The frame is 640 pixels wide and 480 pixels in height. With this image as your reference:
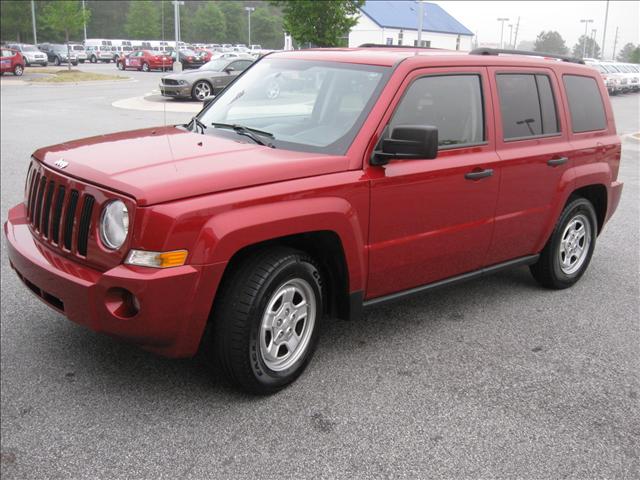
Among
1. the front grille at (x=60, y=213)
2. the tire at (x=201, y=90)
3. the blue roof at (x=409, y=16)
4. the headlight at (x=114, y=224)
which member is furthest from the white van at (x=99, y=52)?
the headlight at (x=114, y=224)

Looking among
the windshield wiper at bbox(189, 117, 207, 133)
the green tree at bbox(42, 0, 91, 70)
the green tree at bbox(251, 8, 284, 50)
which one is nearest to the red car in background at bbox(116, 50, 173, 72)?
the green tree at bbox(42, 0, 91, 70)

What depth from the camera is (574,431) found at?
3.51 m

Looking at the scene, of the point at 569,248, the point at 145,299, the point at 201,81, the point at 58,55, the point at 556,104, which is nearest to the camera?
the point at 145,299

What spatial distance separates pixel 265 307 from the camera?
3.61 m

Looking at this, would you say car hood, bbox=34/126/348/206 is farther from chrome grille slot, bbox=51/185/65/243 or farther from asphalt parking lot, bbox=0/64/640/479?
asphalt parking lot, bbox=0/64/640/479

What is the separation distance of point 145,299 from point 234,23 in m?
97.4

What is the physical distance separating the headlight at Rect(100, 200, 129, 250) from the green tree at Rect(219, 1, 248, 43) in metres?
94.2

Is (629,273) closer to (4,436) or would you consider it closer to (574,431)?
(574,431)

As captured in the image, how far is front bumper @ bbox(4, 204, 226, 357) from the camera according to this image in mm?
3209

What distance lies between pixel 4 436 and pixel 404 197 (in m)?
2.50

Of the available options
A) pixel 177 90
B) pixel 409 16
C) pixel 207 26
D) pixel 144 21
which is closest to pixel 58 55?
pixel 144 21

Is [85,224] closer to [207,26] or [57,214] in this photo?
[57,214]

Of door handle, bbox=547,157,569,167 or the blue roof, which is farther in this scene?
the blue roof

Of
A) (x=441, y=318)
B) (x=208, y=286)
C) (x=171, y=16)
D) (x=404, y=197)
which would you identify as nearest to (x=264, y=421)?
(x=208, y=286)
